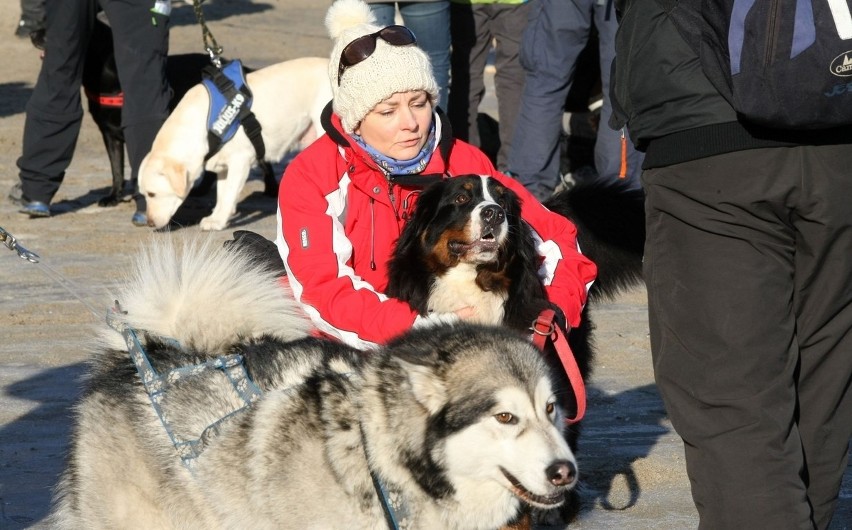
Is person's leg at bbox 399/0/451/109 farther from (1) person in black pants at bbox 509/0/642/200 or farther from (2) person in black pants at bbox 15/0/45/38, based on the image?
(2) person in black pants at bbox 15/0/45/38

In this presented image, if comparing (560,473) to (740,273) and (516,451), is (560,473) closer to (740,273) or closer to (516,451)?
(516,451)

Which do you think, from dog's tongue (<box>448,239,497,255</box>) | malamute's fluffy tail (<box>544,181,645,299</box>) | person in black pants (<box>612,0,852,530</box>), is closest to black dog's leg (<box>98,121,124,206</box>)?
malamute's fluffy tail (<box>544,181,645,299</box>)

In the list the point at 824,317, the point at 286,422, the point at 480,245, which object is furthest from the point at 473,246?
the point at 824,317

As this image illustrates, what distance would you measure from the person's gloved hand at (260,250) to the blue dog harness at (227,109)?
4321mm

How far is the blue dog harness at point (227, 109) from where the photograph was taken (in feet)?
27.6

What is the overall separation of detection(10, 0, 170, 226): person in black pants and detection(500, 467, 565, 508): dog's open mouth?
6.22 metres

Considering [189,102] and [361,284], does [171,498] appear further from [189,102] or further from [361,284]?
[189,102]

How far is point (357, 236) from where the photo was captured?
12.9 ft

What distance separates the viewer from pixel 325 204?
3771 mm

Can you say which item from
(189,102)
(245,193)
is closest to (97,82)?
(189,102)

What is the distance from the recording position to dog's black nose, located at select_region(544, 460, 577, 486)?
259cm

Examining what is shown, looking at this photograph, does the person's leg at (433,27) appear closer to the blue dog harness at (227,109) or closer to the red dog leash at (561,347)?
the blue dog harness at (227,109)

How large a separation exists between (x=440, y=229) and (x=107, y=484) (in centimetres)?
138

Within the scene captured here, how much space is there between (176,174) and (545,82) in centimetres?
294
